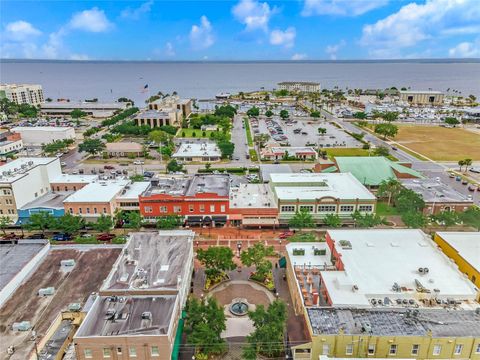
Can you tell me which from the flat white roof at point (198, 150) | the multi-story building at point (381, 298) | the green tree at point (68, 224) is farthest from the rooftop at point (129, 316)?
the flat white roof at point (198, 150)

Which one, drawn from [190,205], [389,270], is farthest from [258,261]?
[190,205]

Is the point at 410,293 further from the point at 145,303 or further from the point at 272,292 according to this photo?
the point at 145,303

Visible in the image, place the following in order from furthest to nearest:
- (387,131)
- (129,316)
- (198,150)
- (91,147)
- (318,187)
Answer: (387,131), (198,150), (91,147), (318,187), (129,316)

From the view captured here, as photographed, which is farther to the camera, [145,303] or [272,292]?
[272,292]

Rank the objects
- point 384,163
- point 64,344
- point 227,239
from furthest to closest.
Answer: point 384,163 < point 227,239 < point 64,344

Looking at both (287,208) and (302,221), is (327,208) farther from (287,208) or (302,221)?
(302,221)

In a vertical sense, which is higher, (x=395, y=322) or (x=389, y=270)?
(x=389, y=270)

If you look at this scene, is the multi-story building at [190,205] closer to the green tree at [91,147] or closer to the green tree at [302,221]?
the green tree at [302,221]

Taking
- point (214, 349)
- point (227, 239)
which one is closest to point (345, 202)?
point (227, 239)
